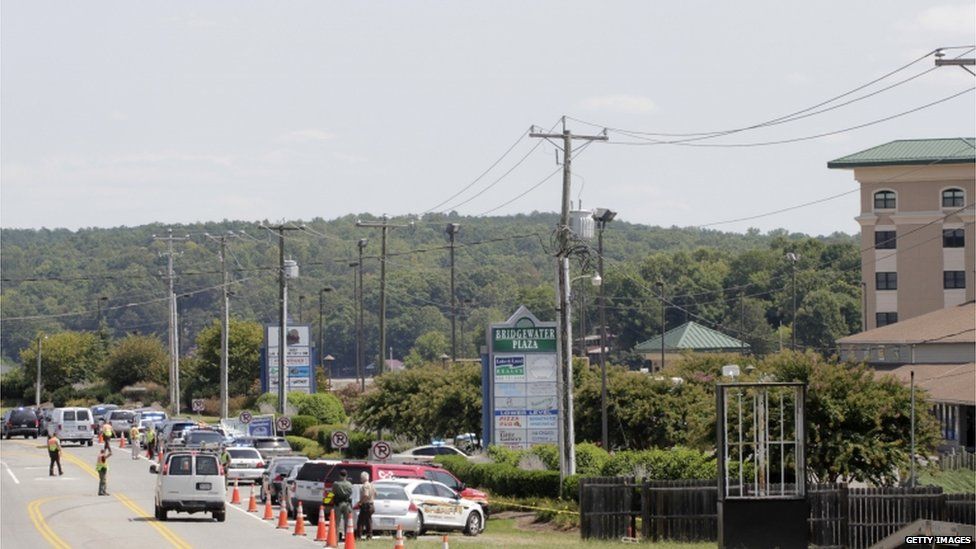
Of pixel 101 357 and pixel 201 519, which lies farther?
pixel 101 357

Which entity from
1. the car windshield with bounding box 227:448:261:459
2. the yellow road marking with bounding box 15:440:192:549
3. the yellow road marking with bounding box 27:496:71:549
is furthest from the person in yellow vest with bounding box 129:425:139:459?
the yellow road marking with bounding box 27:496:71:549

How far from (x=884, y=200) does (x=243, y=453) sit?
6266cm

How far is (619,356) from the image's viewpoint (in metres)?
177

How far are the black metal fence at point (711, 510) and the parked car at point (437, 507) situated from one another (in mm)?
2991

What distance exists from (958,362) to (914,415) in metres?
30.1

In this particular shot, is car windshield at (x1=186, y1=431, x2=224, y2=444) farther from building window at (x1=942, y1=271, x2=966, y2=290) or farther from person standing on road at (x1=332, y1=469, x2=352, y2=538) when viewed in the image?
building window at (x1=942, y1=271, x2=966, y2=290)

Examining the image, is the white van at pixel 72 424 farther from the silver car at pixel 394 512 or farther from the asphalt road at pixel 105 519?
the silver car at pixel 394 512

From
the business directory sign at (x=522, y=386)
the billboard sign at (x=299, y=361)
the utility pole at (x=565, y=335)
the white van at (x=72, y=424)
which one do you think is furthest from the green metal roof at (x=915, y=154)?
the utility pole at (x=565, y=335)

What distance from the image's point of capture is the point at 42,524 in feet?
118

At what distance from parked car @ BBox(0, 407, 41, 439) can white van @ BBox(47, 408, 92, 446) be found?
31.4ft

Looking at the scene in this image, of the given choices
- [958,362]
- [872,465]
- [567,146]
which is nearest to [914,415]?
[872,465]

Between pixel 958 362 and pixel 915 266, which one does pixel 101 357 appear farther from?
pixel 958 362

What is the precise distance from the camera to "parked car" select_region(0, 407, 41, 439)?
8756cm

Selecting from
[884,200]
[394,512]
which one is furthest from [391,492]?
[884,200]
